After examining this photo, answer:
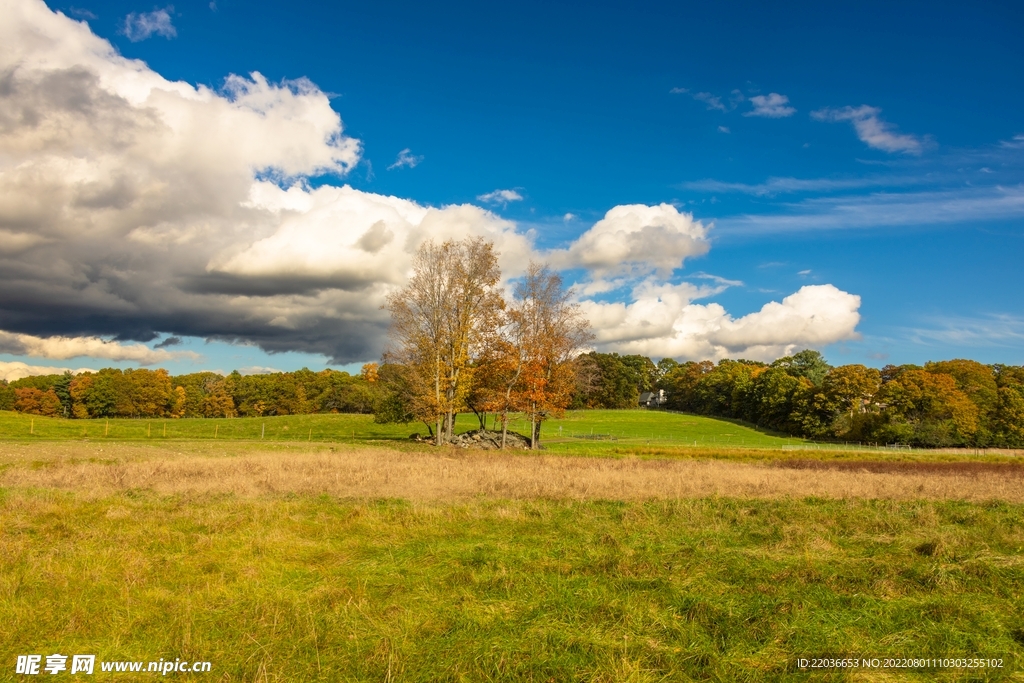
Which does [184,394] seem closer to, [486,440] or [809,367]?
[486,440]

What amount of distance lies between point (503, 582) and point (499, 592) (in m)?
0.38

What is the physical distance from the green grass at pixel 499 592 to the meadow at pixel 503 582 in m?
0.04

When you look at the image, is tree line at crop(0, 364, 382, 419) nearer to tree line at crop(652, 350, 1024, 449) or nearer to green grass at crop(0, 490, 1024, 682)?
tree line at crop(652, 350, 1024, 449)

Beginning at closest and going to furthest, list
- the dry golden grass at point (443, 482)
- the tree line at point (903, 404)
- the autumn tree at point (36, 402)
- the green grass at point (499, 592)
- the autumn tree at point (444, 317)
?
the green grass at point (499, 592)
the dry golden grass at point (443, 482)
the autumn tree at point (444, 317)
the tree line at point (903, 404)
the autumn tree at point (36, 402)

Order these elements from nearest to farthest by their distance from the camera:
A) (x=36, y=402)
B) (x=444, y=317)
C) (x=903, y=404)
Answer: (x=444, y=317)
(x=903, y=404)
(x=36, y=402)

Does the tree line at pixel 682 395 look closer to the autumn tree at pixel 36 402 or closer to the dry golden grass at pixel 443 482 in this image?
the autumn tree at pixel 36 402

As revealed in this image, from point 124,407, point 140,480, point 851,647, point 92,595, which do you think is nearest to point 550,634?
point 851,647

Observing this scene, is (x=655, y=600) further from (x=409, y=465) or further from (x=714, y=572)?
(x=409, y=465)

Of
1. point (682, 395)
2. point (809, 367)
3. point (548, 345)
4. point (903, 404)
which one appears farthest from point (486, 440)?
point (682, 395)

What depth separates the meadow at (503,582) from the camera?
21.7 feet

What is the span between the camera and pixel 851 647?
684cm

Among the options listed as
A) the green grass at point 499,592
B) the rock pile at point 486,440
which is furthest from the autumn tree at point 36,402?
the green grass at point 499,592

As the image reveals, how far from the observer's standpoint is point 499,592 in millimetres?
8750

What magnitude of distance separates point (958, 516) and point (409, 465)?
2009cm
